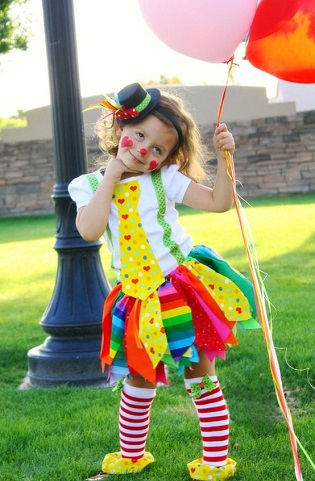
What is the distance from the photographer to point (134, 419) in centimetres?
293

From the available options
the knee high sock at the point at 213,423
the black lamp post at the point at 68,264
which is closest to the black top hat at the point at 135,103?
the knee high sock at the point at 213,423

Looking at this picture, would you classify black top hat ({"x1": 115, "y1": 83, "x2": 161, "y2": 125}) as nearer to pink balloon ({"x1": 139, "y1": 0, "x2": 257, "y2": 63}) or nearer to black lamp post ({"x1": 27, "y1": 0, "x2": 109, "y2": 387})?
pink balloon ({"x1": 139, "y1": 0, "x2": 257, "y2": 63})

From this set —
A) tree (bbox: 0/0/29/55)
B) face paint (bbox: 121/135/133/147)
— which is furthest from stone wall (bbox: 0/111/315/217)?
face paint (bbox: 121/135/133/147)

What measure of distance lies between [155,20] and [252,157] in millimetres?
15458

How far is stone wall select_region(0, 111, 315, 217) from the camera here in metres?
17.5

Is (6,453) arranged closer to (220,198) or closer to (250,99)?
(220,198)

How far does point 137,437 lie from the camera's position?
9.71 ft

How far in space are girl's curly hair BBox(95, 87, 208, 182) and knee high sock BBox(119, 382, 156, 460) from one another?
2.54 feet

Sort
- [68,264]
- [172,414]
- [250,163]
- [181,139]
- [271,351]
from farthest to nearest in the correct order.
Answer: [250,163] → [68,264] → [172,414] → [181,139] → [271,351]

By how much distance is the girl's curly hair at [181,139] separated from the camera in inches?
112

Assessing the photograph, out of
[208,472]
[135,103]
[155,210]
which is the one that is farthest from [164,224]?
[208,472]

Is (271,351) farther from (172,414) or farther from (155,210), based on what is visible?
(172,414)

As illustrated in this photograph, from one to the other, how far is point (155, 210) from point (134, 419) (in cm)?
73

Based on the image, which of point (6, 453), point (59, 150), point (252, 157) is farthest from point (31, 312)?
point (252, 157)
